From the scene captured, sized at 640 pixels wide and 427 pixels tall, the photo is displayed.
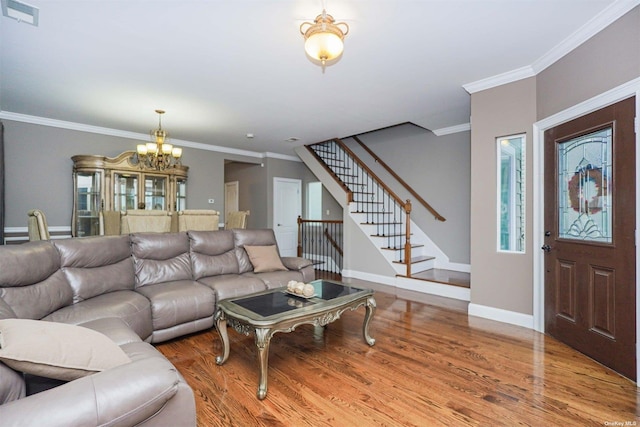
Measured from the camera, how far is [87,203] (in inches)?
194

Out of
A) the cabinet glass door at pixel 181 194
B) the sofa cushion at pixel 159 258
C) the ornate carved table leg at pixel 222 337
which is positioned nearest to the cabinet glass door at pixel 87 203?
the cabinet glass door at pixel 181 194

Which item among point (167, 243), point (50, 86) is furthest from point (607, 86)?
point (50, 86)

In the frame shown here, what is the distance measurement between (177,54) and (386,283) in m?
4.28

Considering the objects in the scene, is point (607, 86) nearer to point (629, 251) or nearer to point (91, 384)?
point (629, 251)

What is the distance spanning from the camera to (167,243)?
3.39 metres

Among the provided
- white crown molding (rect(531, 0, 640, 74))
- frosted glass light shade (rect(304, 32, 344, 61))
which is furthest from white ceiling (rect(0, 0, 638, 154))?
frosted glass light shade (rect(304, 32, 344, 61))

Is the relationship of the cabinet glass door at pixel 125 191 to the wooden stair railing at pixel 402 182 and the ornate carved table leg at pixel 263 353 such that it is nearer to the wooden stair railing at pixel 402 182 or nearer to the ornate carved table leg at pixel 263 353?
the ornate carved table leg at pixel 263 353

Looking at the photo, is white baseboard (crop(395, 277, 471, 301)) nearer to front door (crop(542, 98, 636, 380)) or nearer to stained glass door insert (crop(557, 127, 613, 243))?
front door (crop(542, 98, 636, 380))

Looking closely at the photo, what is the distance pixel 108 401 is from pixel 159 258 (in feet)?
8.14

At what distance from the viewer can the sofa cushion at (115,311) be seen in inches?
88.4

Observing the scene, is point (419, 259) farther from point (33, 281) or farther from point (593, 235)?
point (33, 281)

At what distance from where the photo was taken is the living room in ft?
8.00

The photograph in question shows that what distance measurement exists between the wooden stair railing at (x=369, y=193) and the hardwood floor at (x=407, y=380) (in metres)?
2.26

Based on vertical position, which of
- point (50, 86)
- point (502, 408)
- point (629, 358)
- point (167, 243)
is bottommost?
point (502, 408)
